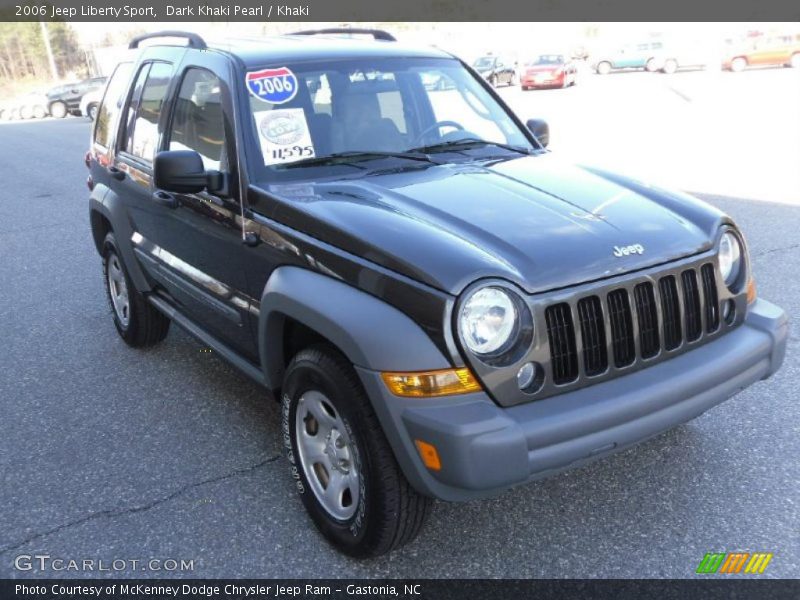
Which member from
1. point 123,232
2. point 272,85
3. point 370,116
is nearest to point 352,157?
point 370,116

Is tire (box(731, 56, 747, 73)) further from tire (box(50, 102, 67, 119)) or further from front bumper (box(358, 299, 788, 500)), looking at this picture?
front bumper (box(358, 299, 788, 500))

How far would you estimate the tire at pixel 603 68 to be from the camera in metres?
34.7

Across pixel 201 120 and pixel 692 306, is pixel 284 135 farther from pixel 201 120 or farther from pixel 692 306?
A: pixel 692 306

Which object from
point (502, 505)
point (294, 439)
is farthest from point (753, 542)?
point (294, 439)

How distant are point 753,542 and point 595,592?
27.3 inches

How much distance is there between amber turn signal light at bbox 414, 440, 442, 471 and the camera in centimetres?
244

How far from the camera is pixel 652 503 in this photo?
3230mm

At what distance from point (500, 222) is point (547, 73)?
2663 centimetres

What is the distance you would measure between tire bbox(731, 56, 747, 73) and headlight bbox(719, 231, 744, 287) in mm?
30024

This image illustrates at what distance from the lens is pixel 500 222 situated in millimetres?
2904

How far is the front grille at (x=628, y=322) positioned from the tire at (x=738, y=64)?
3033cm

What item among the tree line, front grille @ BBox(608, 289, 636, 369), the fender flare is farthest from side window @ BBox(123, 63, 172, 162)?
the tree line

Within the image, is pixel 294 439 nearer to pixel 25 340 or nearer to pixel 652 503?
pixel 652 503
